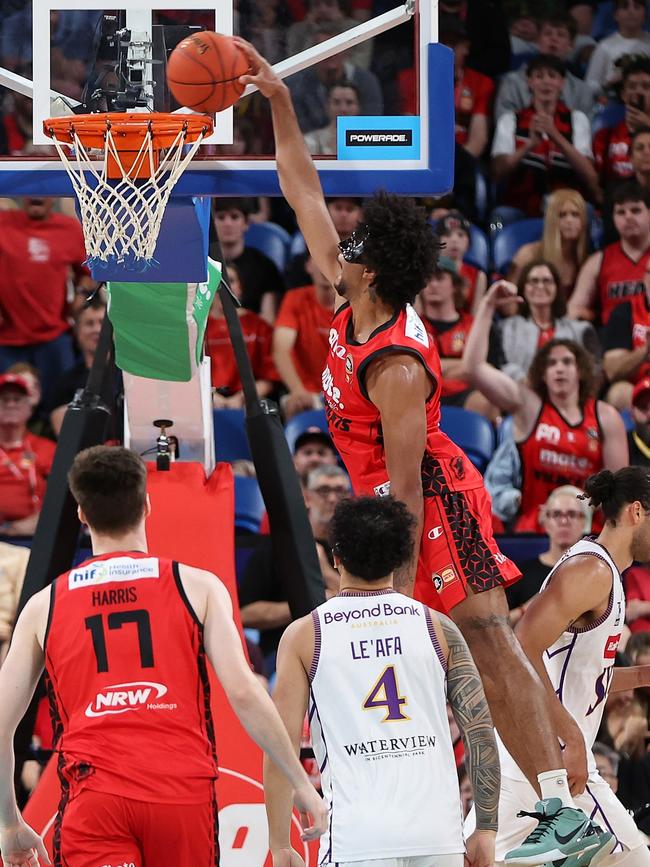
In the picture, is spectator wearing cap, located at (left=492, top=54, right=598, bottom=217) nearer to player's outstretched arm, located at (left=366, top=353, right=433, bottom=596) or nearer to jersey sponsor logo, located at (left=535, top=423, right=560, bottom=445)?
jersey sponsor logo, located at (left=535, top=423, right=560, bottom=445)

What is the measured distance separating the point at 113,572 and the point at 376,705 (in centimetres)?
83

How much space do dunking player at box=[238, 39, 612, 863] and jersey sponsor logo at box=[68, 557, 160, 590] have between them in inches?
42.2

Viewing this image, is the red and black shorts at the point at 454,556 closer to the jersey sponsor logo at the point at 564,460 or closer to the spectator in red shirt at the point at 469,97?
the jersey sponsor logo at the point at 564,460

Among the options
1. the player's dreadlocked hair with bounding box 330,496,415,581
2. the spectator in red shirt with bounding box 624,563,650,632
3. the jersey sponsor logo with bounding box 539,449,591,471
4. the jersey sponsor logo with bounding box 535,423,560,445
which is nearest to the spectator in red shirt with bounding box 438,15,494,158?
the jersey sponsor logo with bounding box 535,423,560,445

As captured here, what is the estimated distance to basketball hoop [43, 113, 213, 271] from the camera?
512 cm

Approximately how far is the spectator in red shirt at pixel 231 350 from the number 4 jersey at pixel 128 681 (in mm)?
5415

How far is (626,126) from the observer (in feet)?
33.6

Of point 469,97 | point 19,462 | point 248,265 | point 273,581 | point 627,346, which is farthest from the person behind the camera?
point 469,97

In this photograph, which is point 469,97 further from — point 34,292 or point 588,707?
point 588,707

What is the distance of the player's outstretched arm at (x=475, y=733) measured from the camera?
4.14m

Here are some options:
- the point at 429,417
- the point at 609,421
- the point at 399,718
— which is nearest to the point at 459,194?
the point at 609,421

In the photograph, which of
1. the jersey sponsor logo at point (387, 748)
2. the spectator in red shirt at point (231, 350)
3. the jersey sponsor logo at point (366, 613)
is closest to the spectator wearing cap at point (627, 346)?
the spectator in red shirt at point (231, 350)

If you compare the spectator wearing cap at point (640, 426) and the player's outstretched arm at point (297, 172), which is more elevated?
the player's outstretched arm at point (297, 172)

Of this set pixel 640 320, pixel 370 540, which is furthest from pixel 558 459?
pixel 370 540
